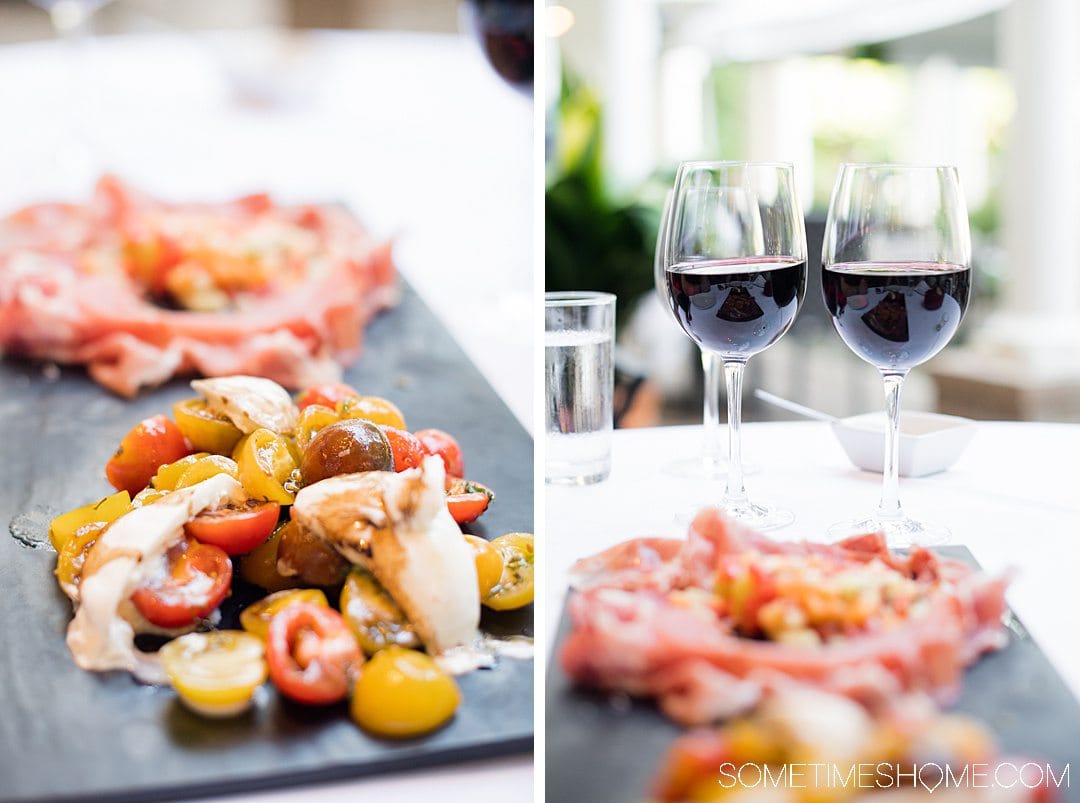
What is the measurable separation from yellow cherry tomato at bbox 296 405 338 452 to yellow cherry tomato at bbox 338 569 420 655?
0.74 ft

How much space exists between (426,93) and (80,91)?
0.88m

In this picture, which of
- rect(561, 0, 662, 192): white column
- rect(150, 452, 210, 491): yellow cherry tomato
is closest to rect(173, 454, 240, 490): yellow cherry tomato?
rect(150, 452, 210, 491): yellow cherry tomato

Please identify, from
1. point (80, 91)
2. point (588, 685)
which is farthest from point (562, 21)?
point (588, 685)

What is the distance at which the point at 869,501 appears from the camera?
3.06 ft

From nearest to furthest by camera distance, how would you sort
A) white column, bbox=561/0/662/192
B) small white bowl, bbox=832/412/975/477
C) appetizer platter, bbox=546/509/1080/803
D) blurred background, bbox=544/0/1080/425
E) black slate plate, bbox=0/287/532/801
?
appetizer platter, bbox=546/509/1080/803 → black slate plate, bbox=0/287/532/801 → small white bowl, bbox=832/412/975/477 → blurred background, bbox=544/0/1080/425 → white column, bbox=561/0/662/192

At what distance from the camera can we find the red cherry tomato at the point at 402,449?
899 millimetres

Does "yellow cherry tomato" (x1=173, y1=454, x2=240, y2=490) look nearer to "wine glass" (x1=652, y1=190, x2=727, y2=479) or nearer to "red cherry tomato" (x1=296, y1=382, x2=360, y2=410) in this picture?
"red cherry tomato" (x1=296, y1=382, x2=360, y2=410)

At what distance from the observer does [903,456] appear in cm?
102

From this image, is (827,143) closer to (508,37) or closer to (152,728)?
(508,37)

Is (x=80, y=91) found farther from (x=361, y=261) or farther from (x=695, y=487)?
(x=695, y=487)

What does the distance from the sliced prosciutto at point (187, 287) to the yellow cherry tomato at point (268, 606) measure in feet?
3.00

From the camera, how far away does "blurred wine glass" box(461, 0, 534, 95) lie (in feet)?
3.93

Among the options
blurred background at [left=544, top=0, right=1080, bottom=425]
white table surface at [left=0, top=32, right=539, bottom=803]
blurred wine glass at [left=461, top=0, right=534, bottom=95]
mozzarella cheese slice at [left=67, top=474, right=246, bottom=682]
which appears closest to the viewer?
mozzarella cheese slice at [left=67, top=474, right=246, bottom=682]

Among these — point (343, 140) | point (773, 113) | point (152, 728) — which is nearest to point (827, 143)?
point (773, 113)
